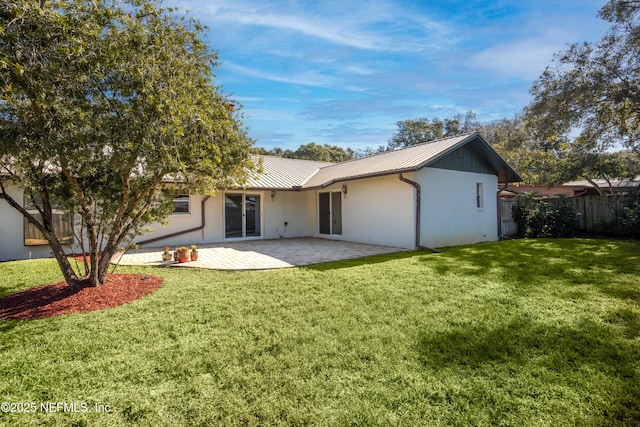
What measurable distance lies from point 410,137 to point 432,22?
1227 inches

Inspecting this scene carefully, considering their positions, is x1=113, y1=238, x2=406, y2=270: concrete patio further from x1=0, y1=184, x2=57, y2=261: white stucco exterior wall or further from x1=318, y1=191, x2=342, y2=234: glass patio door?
x1=0, y1=184, x2=57, y2=261: white stucco exterior wall

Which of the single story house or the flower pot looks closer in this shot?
the flower pot

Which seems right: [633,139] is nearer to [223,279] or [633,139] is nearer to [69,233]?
[223,279]

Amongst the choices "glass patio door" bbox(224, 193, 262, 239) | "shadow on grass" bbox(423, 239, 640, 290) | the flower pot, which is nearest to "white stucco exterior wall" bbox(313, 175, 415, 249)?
"shadow on grass" bbox(423, 239, 640, 290)

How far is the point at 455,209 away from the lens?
39.9ft

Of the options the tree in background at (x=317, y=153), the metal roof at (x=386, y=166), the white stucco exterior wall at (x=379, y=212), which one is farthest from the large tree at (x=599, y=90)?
the tree in background at (x=317, y=153)

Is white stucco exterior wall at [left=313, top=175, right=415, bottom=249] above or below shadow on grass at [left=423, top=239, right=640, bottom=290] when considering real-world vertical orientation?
above

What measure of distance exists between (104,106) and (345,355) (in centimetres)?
486

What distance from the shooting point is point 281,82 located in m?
14.1

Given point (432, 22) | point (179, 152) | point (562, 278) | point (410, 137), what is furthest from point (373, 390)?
point (410, 137)

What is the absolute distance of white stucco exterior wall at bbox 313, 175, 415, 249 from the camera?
1084cm

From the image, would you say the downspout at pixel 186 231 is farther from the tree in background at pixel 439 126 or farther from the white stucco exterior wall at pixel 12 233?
the tree in background at pixel 439 126

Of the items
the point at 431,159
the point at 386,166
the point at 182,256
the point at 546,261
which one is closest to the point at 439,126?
the point at 386,166

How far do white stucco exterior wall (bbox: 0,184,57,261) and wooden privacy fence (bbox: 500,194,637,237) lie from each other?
58.8 feet
